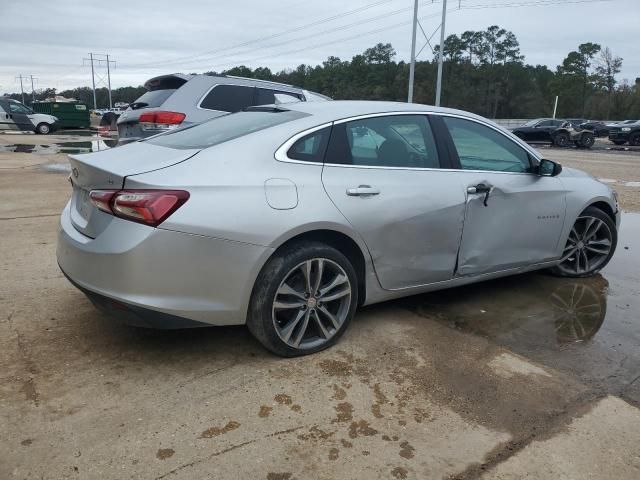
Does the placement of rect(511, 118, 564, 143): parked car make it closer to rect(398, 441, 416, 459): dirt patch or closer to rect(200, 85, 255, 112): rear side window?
rect(200, 85, 255, 112): rear side window

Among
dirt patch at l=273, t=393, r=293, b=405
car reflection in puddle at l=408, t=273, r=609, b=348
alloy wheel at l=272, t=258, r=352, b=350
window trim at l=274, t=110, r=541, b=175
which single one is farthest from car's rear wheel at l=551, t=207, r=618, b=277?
dirt patch at l=273, t=393, r=293, b=405

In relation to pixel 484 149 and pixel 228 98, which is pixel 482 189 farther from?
pixel 228 98

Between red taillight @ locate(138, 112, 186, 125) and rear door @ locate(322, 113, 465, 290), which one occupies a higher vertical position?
red taillight @ locate(138, 112, 186, 125)

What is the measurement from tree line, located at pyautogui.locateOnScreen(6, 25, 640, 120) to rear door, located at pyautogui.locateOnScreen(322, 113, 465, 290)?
253ft

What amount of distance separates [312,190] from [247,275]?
0.62 meters

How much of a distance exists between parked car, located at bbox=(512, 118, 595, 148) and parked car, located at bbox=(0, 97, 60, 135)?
23.8 m

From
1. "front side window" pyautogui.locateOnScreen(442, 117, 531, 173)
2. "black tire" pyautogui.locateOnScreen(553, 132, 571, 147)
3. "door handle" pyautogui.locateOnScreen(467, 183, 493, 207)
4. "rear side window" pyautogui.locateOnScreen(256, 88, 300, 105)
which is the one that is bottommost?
"black tire" pyautogui.locateOnScreen(553, 132, 571, 147)

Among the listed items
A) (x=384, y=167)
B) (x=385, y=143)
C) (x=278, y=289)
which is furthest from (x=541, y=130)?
(x=278, y=289)

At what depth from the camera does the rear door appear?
11.3 feet

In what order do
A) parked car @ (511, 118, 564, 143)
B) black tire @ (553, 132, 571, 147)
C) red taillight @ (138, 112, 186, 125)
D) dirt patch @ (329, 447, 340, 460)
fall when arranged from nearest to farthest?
dirt patch @ (329, 447, 340, 460)
red taillight @ (138, 112, 186, 125)
black tire @ (553, 132, 571, 147)
parked car @ (511, 118, 564, 143)

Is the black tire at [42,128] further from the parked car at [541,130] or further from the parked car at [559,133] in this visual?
the parked car at [541,130]

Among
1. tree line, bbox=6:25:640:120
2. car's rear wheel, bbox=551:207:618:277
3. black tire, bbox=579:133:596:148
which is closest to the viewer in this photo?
car's rear wheel, bbox=551:207:618:277

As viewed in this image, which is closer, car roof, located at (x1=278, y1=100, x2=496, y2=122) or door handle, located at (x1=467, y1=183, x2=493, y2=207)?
car roof, located at (x1=278, y1=100, x2=496, y2=122)

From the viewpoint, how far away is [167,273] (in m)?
2.86
